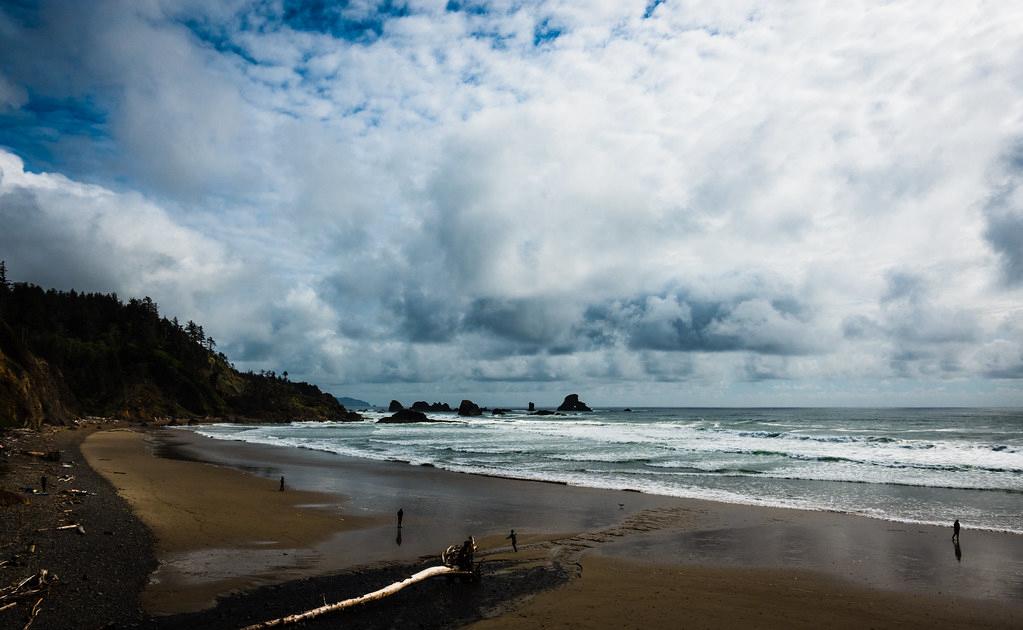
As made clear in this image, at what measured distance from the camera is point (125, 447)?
3631cm

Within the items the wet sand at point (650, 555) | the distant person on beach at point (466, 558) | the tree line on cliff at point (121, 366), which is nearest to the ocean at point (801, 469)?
the wet sand at point (650, 555)

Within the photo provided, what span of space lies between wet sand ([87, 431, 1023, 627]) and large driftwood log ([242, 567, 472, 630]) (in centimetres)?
136

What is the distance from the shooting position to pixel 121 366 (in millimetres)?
83250

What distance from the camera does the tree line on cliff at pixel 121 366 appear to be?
72500 mm

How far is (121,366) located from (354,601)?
313 feet

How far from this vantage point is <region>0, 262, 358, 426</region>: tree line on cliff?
72500mm

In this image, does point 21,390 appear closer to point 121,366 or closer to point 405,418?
point 121,366

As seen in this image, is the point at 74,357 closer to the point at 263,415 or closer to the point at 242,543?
the point at 263,415

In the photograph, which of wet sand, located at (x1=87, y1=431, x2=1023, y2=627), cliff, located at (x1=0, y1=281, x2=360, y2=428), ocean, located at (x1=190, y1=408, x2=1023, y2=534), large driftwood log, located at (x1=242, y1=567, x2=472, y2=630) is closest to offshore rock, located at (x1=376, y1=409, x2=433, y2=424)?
cliff, located at (x1=0, y1=281, x2=360, y2=428)

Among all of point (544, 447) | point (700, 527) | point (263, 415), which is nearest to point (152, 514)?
point (700, 527)

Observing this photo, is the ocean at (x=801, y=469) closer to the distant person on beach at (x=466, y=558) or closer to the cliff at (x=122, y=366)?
the distant person on beach at (x=466, y=558)

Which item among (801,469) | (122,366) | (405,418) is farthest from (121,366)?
(801,469)

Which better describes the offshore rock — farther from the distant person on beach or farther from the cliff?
the distant person on beach

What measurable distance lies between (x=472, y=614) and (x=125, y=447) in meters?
38.1
